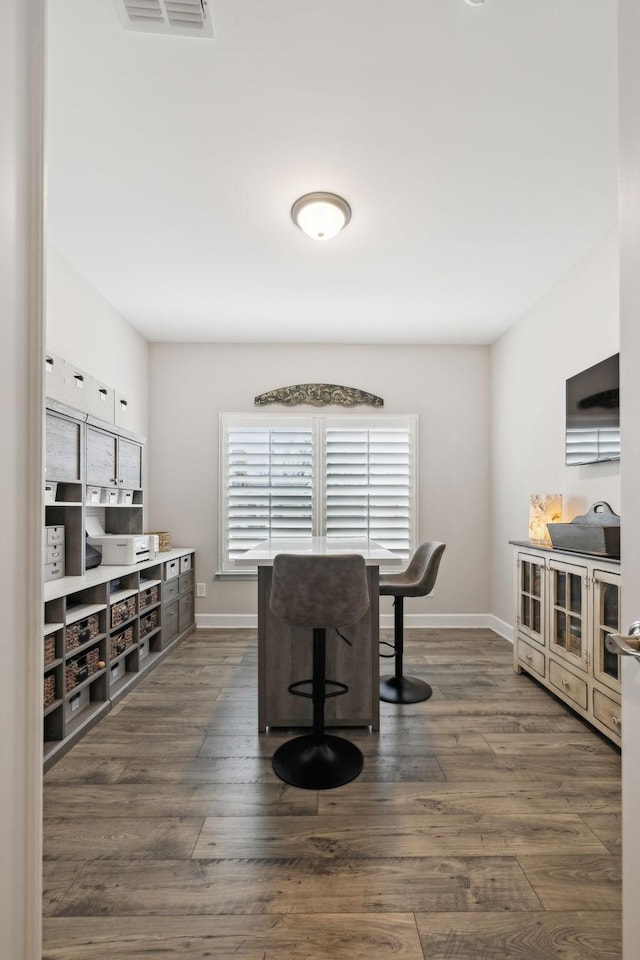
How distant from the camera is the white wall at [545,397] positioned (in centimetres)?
304

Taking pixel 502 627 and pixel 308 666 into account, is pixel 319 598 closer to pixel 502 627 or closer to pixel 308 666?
pixel 308 666

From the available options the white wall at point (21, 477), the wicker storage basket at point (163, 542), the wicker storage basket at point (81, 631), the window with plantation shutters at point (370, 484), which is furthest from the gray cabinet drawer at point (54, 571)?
the window with plantation shutters at point (370, 484)

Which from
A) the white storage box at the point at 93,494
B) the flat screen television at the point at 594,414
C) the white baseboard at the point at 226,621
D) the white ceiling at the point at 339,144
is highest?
the white ceiling at the point at 339,144

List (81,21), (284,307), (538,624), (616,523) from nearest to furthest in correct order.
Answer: (81,21), (616,523), (538,624), (284,307)

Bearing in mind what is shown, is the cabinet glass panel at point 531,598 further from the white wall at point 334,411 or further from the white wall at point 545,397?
the white wall at point 334,411

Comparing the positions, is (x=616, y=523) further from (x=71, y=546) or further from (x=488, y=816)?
(x=71, y=546)

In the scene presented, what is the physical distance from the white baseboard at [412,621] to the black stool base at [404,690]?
1516 millimetres

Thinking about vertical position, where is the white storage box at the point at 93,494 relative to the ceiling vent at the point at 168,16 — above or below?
below

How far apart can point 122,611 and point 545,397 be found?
340 cm

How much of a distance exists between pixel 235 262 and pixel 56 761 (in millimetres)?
3056

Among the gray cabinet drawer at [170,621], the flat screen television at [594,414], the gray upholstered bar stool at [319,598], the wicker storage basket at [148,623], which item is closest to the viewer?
the gray upholstered bar stool at [319,598]

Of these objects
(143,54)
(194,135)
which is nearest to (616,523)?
(194,135)

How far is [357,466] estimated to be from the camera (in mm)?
4984

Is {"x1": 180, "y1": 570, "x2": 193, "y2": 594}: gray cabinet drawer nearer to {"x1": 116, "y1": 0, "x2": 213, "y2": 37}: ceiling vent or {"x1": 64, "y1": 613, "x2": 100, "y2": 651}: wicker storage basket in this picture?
{"x1": 64, "y1": 613, "x2": 100, "y2": 651}: wicker storage basket
